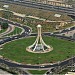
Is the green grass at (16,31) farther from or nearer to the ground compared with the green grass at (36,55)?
farther from the ground

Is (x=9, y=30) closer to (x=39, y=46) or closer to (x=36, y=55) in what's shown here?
(x=39, y=46)

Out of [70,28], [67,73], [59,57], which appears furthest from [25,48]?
[70,28]

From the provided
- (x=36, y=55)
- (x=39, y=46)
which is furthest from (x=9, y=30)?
(x=36, y=55)

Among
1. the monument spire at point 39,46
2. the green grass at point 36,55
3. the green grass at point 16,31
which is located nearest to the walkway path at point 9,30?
the green grass at point 16,31

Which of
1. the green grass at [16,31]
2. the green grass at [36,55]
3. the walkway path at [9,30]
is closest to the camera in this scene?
the green grass at [36,55]

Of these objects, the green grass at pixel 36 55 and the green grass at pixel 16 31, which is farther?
the green grass at pixel 16 31

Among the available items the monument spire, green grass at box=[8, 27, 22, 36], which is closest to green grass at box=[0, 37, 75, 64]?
the monument spire

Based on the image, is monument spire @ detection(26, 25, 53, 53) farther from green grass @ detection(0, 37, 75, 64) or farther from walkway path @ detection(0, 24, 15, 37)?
walkway path @ detection(0, 24, 15, 37)

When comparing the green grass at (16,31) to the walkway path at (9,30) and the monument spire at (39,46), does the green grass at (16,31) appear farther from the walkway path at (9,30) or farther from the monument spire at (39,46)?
the monument spire at (39,46)
